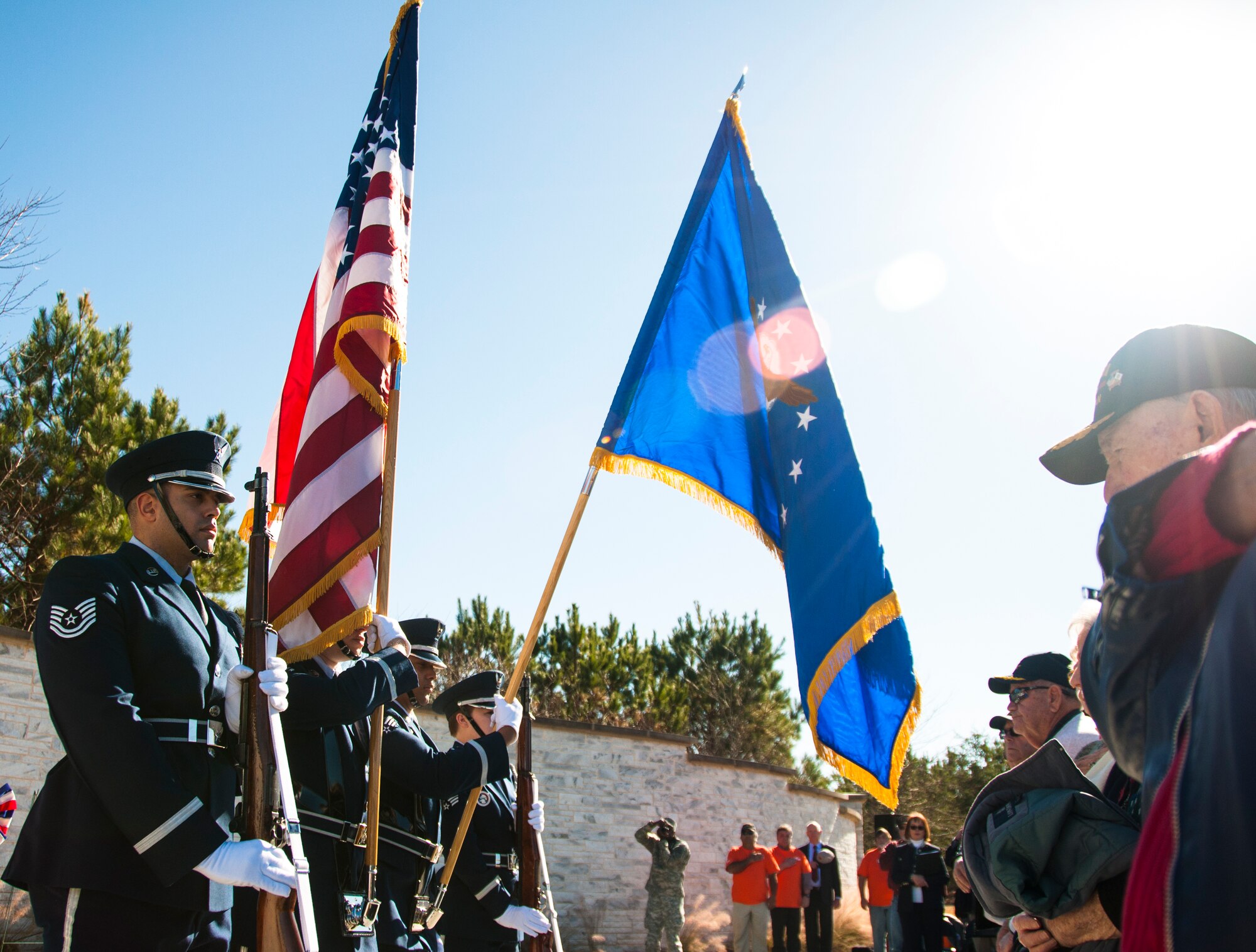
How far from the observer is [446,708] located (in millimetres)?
4965

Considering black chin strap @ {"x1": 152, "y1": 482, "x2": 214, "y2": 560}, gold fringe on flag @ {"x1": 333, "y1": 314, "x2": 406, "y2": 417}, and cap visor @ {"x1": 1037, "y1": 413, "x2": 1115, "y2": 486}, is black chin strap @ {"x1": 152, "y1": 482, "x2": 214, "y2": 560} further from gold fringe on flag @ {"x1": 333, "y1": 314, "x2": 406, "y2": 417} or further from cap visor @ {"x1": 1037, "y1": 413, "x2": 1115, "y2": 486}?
cap visor @ {"x1": 1037, "y1": 413, "x2": 1115, "y2": 486}

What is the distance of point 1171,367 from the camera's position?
1555 mm

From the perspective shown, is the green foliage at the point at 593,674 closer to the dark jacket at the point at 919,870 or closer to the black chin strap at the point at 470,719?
the dark jacket at the point at 919,870

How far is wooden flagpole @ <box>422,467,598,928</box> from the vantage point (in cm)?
367

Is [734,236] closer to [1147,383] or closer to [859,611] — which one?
[859,611]

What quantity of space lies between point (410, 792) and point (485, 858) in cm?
99

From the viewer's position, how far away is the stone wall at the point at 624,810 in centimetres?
1155

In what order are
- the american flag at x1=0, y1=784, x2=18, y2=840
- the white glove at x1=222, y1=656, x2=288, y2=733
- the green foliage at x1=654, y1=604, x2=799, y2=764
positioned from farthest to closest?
the green foliage at x1=654, y1=604, x2=799, y2=764 < the american flag at x1=0, y1=784, x2=18, y2=840 < the white glove at x1=222, y1=656, x2=288, y2=733

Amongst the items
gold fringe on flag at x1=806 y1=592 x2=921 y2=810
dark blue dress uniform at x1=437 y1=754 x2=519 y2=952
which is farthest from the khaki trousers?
gold fringe on flag at x1=806 y1=592 x2=921 y2=810

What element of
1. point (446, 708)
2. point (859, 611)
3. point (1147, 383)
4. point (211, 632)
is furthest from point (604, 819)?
point (1147, 383)

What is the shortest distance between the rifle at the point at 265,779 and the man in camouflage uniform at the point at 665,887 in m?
8.83

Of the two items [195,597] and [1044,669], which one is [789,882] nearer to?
[1044,669]

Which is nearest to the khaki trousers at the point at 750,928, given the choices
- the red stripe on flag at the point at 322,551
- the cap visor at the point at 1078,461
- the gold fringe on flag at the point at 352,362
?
the red stripe on flag at the point at 322,551

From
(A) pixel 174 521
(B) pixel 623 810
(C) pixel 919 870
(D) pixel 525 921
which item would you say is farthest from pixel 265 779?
(B) pixel 623 810
